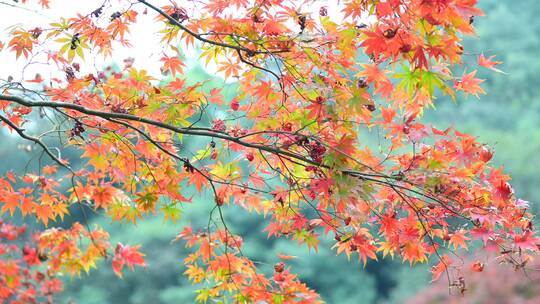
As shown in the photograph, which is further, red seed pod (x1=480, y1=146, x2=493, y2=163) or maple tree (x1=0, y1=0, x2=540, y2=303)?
red seed pod (x1=480, y1=146, x2=493, y2=163)

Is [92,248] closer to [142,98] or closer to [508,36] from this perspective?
[142,98]

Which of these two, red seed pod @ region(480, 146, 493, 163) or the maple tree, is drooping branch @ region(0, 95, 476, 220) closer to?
the maple tree

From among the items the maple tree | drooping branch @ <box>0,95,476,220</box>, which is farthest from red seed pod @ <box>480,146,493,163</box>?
drooping branch @ <box>0,95,476,220</box>

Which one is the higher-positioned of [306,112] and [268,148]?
[306,112]

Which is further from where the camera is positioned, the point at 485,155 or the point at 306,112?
the point at 306,112

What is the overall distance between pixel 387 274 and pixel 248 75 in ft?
19.7

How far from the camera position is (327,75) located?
7.02 feet

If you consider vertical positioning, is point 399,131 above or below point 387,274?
below

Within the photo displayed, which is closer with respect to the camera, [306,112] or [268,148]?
[268,148]

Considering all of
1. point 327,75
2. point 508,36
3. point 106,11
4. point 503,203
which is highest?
point 508,36

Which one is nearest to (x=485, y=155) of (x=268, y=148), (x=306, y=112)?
(x=306, y=112)

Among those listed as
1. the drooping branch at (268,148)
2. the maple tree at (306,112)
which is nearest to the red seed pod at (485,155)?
the maple tree at (306,112)

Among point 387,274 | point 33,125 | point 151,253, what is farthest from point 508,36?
point 33,125

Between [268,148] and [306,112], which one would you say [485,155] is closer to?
[306,112]
